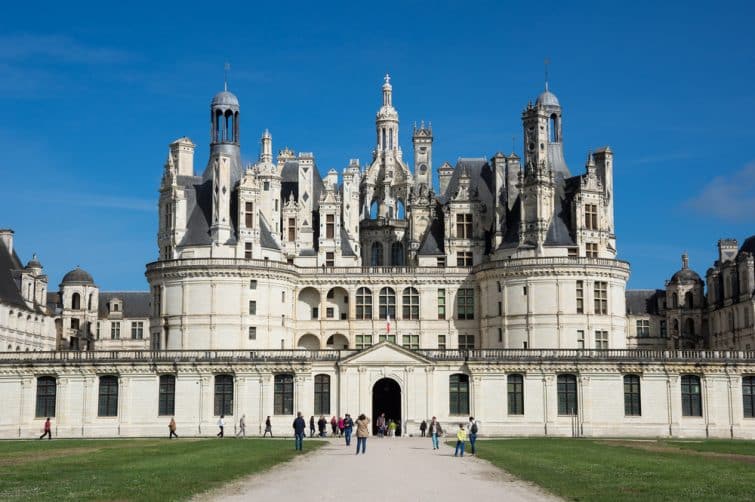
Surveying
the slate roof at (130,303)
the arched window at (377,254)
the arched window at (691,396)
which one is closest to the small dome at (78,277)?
the slate roof at (130,303)

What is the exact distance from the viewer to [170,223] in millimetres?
90188

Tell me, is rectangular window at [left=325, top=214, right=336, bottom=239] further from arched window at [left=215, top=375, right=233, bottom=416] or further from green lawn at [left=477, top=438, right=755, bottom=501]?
green lawn at [left=477, top=438, right=755, bottom=501]

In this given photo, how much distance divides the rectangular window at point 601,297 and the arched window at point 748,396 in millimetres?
13114

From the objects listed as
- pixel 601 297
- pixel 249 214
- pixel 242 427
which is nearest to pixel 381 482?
pixel 242 427

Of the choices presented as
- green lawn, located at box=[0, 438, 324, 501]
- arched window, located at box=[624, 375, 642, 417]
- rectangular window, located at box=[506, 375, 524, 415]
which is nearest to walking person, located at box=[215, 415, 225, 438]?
green lawn, located at box=[0, 438, 324, 501]

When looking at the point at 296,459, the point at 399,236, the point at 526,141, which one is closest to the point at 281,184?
A: the point at 399,236

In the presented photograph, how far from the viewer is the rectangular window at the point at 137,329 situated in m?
125

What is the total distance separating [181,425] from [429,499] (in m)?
49.0

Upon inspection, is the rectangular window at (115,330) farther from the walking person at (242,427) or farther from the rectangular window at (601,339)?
the rectangular window at (601,339)

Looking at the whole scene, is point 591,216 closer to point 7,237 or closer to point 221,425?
point 221,425

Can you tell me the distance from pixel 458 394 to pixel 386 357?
210 inches

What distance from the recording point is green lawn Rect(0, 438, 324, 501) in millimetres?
31656

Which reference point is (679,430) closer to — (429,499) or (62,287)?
(429,499)

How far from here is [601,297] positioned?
8719cm
